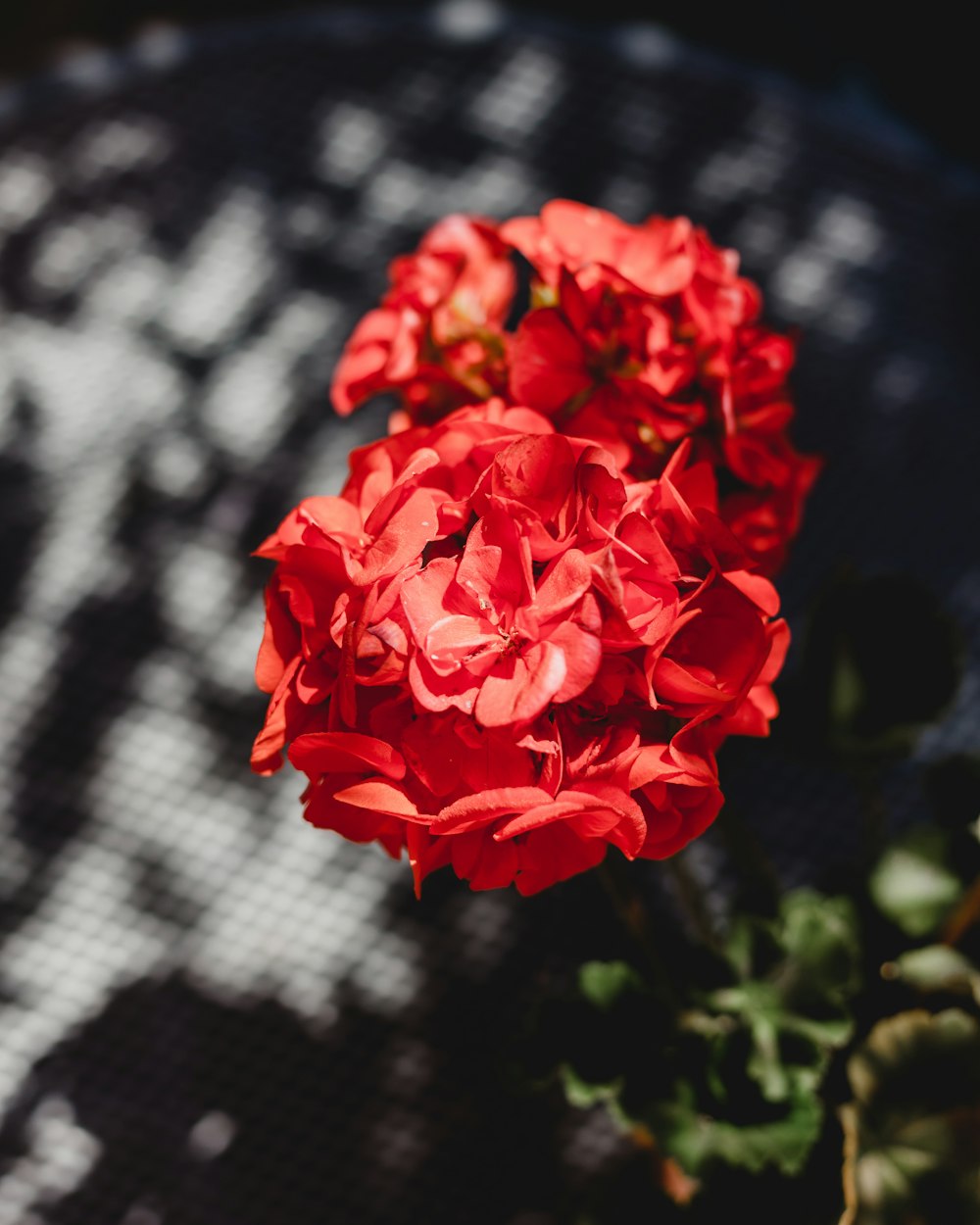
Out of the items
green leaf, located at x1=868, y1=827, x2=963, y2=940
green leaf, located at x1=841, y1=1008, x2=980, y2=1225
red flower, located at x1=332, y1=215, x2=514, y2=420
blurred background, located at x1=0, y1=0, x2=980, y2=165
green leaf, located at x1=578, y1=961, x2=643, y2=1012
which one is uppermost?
red flower, located at x1=332, y1=215, x2=514, y2=420

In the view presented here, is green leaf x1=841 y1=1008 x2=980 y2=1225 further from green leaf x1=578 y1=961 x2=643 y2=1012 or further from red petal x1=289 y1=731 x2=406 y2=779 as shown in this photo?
red petal x1=289 y1=731 x2=406 y2=779

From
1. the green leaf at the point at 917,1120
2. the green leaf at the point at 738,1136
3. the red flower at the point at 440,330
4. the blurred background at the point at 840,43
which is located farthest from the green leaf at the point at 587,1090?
the blurred background at the point at 840,43

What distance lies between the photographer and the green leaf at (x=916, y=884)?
0.72 metres

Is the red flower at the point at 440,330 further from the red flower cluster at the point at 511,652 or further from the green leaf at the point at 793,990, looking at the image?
the green leaf at the point at 793,990

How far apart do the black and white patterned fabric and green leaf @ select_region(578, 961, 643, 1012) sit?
195mm

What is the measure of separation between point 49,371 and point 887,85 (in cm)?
135

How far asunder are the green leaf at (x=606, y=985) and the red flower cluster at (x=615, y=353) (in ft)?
0.99

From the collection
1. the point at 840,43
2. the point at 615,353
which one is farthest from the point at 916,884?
the point at 840,43

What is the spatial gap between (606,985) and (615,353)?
0.41 meters

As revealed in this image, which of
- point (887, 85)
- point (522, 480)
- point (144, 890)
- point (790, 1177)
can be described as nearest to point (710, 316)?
point (522, 480)

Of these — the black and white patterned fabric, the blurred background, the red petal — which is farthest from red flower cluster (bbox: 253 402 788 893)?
the blurred background

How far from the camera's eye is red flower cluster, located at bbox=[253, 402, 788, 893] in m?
0.42

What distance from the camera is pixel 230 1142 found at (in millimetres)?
863

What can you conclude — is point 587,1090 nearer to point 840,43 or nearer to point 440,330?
point 440,330
